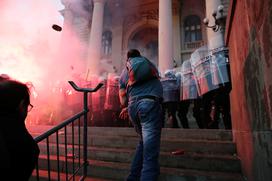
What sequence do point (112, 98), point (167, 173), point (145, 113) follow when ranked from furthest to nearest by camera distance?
point (112, 98), point (167, 173), point (145, 113)

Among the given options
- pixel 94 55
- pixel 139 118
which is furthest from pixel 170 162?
pixel 94 55

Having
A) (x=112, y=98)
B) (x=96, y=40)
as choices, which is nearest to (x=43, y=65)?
(x=96, y=40)

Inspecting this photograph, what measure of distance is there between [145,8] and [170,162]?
19063mm

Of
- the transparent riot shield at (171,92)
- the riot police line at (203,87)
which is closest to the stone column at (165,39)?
the transparent riot shield at (171,92)

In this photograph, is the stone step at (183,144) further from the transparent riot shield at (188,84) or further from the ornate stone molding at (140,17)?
the ornate stone molding at (140,17)

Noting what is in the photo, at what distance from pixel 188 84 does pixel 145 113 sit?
3435 millimetres

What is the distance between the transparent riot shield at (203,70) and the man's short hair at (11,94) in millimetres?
4073

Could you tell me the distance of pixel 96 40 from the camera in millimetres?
17219

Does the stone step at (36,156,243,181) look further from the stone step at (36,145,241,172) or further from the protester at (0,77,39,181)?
the protester at (0,77,39,181)

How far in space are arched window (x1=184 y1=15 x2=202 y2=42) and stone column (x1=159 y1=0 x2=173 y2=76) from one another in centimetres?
517

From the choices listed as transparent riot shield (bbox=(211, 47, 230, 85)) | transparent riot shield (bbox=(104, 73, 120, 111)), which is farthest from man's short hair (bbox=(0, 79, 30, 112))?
transparent riot shield (bbox=(104, 73, 120, 111))

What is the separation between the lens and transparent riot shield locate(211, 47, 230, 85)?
4.38m

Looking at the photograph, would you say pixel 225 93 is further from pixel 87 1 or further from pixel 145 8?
pixel 87 1

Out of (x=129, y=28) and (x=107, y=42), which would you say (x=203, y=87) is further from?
(x=107, y=42)
